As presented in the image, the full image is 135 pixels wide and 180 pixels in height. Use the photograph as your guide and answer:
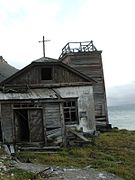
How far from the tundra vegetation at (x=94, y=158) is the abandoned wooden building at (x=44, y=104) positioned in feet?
7.44

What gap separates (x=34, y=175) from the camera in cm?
1441

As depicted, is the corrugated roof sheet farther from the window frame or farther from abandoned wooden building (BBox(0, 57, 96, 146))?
the window frame

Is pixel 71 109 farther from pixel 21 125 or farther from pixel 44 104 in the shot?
→ pixel 21 125

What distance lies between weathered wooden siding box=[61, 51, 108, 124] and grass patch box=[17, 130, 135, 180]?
901cm

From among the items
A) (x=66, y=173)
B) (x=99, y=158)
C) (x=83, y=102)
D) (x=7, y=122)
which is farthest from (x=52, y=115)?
(x=66, y=173)

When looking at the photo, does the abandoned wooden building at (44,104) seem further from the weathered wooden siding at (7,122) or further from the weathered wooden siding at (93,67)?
the weathered wooden siding at (93,67)

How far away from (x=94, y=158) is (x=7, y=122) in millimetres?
6159

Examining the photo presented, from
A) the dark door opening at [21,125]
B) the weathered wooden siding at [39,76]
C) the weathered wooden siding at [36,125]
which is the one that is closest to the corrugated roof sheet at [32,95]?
the dark door opening at [21,125]

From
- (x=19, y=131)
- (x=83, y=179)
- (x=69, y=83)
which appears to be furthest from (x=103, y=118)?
(x=83, y=179)

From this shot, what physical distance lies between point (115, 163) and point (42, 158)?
3769 mm

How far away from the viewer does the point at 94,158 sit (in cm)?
1955

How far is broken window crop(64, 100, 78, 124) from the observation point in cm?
2792

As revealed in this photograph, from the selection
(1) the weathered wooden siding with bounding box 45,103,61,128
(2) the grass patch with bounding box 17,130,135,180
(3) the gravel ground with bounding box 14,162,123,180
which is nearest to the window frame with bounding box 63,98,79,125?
(1) the weathered wooden siding with bounding box 45,103,61,128

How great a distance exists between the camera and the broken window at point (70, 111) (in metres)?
27.9
